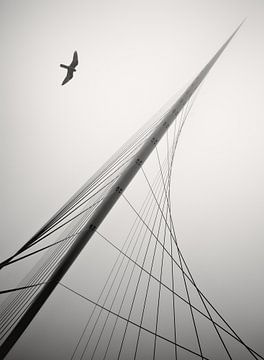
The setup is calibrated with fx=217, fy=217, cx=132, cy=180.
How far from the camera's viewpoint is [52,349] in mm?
7133

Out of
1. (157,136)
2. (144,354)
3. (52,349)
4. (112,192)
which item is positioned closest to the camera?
(112,192)

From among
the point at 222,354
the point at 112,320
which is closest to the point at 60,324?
the point at 112,320

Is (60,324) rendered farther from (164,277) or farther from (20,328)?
(20,328)

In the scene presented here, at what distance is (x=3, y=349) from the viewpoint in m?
2.15

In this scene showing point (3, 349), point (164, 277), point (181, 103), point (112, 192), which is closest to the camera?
point (3, 349)

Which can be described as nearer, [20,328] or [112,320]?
[20,328]

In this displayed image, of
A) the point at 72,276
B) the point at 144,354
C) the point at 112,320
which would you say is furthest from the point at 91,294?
the point at 144,354

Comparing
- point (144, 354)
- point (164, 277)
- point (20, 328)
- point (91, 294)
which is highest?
point (164, 277)

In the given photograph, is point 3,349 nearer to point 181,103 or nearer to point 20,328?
point 20,328

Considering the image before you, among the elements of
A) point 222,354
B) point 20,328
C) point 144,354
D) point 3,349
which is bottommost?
point 3,349

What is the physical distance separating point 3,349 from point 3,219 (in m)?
7.09

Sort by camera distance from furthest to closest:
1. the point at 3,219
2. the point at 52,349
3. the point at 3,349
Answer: the point at 3,219, the point at 52,349, the point at 3,349

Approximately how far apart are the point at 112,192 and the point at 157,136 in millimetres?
1349

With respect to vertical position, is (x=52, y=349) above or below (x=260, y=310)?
below
